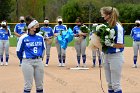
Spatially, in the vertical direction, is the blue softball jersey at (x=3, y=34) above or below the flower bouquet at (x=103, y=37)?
below

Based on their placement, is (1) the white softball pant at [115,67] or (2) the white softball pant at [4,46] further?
(2) the white softball pant at [4,46]

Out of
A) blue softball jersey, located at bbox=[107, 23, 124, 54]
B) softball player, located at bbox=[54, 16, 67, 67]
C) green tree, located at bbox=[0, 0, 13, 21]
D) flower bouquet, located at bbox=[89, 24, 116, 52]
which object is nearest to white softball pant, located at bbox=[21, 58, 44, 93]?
flower bouquet, located at bbox=[89, 24, 116, 52]

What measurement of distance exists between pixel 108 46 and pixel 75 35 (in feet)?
28.9

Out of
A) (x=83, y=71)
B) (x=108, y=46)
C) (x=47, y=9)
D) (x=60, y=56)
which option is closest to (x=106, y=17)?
(x=108, y=46)

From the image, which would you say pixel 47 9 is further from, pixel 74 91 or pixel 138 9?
pixel 74 91

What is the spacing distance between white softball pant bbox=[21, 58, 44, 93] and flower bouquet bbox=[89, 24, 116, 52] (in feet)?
4.56

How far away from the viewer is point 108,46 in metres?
8.52

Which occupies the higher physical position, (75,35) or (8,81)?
(75,35)

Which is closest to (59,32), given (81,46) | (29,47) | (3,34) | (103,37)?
(81,46)

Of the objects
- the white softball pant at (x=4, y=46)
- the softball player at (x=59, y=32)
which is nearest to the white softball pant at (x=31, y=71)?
the softball player at (x=59, y=32)

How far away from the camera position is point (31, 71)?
362 inches

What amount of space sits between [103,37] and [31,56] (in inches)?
69.7

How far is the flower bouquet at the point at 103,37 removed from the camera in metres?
8.48

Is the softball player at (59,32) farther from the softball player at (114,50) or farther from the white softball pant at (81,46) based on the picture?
the softball player at (114,50)
